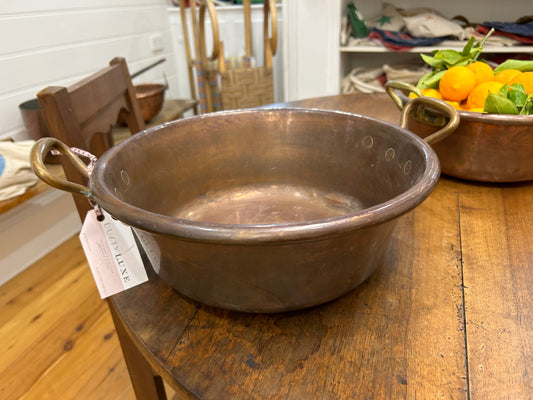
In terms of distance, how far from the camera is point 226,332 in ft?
1.39

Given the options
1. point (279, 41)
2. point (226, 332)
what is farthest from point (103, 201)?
point (279, 41)

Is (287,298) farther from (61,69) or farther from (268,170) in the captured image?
(61,69)

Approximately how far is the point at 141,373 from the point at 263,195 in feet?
1.14

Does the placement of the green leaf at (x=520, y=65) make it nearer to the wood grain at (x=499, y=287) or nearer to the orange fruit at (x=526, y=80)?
the orange fruit at (x=526, y=80)

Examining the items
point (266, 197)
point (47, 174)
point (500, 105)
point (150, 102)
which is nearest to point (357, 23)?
point (150, 102)

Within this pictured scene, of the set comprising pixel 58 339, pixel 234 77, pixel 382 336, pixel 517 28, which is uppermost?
pixel 517 28

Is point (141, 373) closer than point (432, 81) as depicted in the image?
Yes

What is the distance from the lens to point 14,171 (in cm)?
130

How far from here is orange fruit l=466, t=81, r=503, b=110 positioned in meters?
0.67

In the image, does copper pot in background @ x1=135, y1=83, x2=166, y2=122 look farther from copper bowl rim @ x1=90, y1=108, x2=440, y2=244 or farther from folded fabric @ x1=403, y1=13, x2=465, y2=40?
copper bowl rim @ x1=90, y1=108, x2=440, y2=244

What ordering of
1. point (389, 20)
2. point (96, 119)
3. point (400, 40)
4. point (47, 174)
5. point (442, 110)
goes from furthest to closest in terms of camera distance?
point (389, 20) < point (400, 40) < point (96, 119) < point (442, 110) < point (47, 174)

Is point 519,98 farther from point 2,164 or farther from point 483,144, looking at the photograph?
point 2,164

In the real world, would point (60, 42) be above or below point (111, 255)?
above

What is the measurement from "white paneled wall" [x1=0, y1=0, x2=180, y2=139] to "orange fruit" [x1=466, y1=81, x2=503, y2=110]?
5.37 ft
